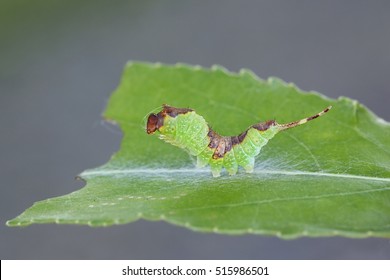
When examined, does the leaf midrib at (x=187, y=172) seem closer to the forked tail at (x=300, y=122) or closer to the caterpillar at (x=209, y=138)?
the caterpillar at (x=209, y=138)

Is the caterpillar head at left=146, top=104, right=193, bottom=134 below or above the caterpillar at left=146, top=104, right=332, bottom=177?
above

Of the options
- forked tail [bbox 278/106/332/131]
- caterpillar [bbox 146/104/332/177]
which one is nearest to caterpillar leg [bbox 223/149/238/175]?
caterpillar [bbox 146/104/332/177]

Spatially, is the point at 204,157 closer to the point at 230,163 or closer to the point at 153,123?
the point at 230,163

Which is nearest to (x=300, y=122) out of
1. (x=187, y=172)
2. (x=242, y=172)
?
(x=242, y=172)

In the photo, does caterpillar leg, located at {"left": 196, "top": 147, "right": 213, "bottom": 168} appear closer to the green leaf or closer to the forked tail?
the green leaf

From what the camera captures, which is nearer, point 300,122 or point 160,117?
point 300,122

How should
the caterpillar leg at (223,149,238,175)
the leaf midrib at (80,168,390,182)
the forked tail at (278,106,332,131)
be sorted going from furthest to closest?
the caterpillar leg at (223,149,238,175)
the forked tail at (278,106,332,131)
the leaf midrib at (80,168,390,182)

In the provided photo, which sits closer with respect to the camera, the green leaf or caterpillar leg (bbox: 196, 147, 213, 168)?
the green leaf
